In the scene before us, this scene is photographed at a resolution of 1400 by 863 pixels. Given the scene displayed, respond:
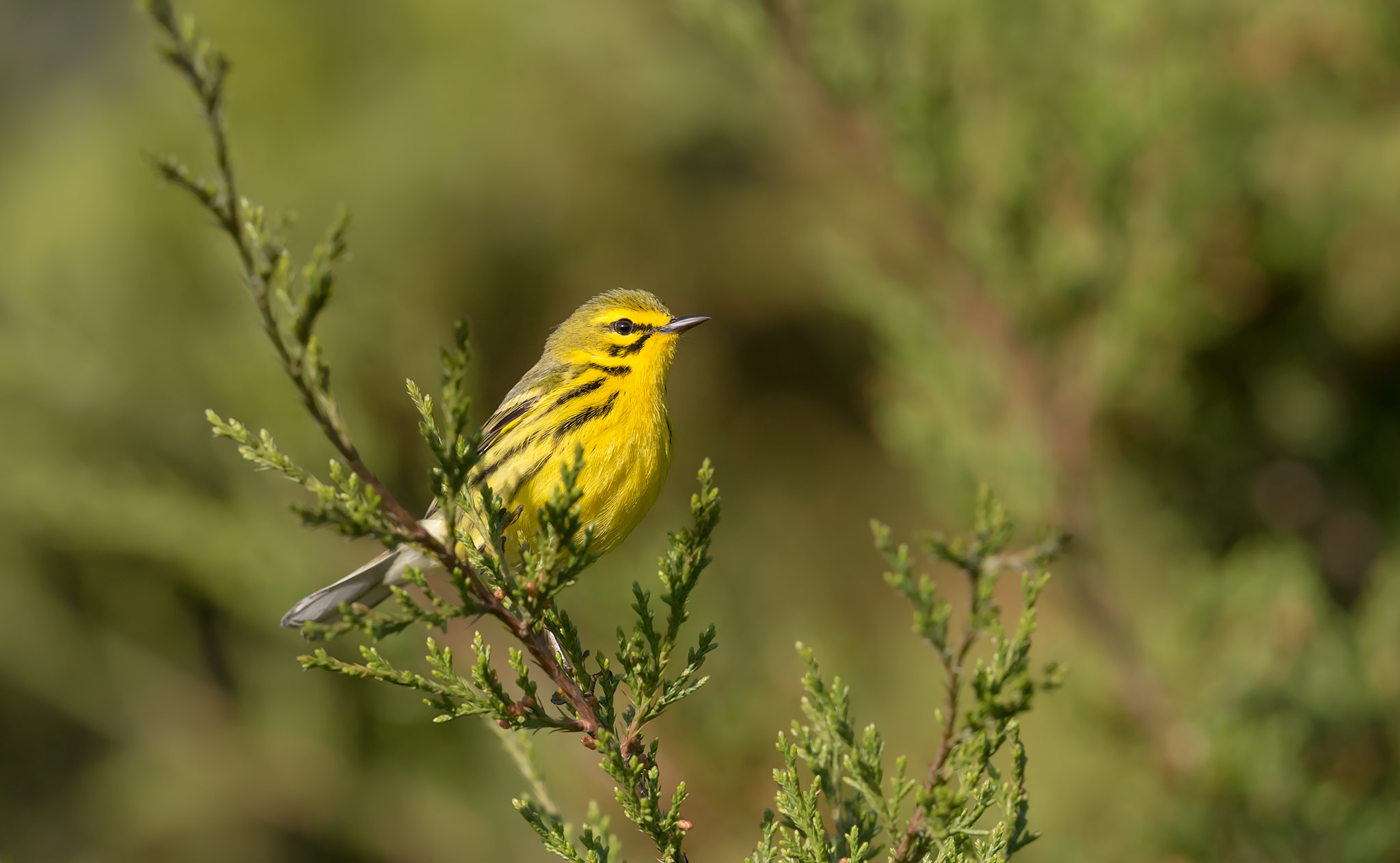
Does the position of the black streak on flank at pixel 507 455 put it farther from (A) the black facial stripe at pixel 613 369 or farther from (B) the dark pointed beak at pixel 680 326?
(B) the dark pointed beak at pixel 680 326

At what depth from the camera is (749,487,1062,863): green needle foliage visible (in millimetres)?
1667

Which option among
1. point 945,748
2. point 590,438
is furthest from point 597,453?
point 945,748

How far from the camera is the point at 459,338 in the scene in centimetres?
153

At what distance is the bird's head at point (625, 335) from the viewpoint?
361 centimetres

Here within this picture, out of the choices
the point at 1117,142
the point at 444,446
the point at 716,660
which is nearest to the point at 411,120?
the point at 716,660

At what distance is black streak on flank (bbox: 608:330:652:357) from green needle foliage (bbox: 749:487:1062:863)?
1713 millimetres

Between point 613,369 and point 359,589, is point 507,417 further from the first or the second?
point 359,589

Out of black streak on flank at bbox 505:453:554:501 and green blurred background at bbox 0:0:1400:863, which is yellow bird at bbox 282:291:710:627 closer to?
black streak on flank at bbox 505:453:554:501

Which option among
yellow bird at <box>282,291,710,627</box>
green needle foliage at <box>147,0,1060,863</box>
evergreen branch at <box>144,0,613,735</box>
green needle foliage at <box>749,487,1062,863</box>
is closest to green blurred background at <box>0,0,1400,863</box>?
yellow bird at <box>282,291,710,627</box>

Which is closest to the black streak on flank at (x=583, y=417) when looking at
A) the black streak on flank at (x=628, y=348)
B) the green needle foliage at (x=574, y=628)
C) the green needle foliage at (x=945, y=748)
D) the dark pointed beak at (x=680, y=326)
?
the black streak on flank at (x=628, y=348)

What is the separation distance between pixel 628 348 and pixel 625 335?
0.11 metres

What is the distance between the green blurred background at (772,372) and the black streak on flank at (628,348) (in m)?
1.09

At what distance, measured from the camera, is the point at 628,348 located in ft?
12.0

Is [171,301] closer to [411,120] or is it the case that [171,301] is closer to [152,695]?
[411,120]
